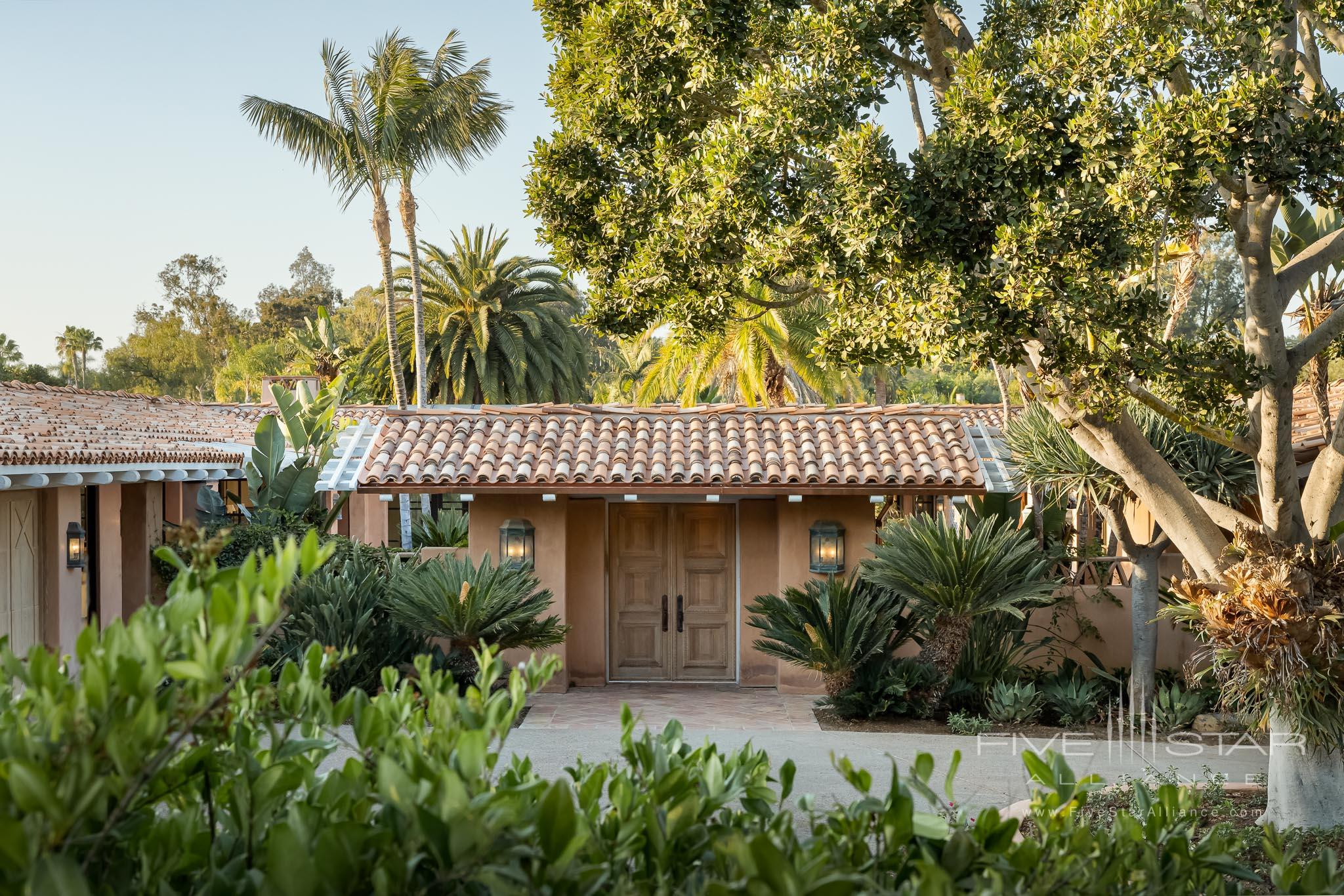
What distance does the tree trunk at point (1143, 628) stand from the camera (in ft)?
35.1

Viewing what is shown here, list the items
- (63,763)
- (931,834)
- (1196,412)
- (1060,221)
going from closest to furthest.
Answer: (63,763), (931,834), (1060,221), (1196,412)

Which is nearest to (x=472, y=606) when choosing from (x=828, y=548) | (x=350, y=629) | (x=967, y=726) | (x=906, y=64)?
(x=350, y=629)

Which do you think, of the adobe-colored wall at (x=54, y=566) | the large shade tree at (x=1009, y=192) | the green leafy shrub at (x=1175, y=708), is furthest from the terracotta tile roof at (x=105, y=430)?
the green leafy shrub at (x=1175, y=708)

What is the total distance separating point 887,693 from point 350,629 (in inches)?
215

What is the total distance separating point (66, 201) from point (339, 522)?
21134 millimetres

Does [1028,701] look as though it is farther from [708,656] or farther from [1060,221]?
[1060,221]

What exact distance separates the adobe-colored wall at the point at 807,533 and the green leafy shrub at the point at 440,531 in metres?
8.57

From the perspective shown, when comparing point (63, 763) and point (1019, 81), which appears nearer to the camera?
point (63, 763)

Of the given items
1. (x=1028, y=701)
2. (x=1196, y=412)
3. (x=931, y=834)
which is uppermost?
(x=1196, y=412)

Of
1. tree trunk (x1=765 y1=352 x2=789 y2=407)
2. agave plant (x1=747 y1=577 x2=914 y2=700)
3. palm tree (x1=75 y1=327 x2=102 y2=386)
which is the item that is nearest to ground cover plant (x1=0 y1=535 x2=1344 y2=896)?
agave plant (x1=747 y1=577 x2=914 y2=700)

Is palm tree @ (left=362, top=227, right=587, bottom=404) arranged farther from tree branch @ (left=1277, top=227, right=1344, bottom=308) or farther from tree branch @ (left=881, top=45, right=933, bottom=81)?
tree branch @ (left=1277, top=227, right=1344, bottom=308)

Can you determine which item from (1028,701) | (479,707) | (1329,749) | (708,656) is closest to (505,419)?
(708,656)

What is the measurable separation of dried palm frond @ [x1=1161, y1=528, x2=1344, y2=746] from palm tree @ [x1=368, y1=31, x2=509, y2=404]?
20.1 metres

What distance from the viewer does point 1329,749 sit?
7191 mm
